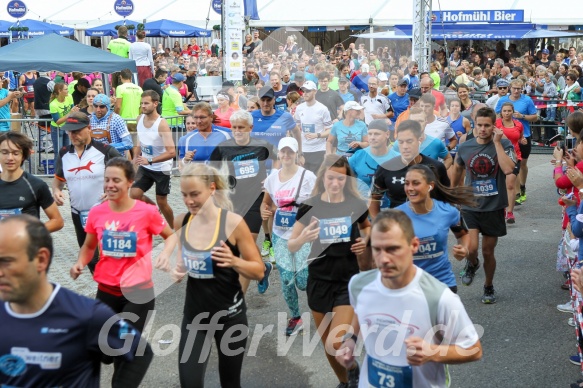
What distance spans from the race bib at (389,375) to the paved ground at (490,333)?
88.3 inches

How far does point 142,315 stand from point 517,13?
22.9 meters

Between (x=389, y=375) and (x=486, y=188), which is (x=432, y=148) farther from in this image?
(x=389, y=375)

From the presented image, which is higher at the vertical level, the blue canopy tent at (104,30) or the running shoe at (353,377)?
the blue canopy tent at (104,30)

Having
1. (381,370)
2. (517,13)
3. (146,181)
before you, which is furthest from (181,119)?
(517,13)

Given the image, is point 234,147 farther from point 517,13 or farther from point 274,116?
point 517,13

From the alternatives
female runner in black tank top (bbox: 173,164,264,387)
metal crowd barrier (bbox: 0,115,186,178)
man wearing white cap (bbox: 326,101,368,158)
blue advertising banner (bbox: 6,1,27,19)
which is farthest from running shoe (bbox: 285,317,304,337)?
blue advertising banner (bbox: 6,1,27,19)

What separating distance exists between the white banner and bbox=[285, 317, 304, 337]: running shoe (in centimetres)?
866

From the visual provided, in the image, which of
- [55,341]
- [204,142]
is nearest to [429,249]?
[55,341]

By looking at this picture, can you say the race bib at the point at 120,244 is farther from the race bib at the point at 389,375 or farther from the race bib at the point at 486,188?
the race bib at the point at 486,188

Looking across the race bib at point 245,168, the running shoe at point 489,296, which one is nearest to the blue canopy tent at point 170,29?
the race bib at point 245,168

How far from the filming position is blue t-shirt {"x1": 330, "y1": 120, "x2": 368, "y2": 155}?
10.5 meters

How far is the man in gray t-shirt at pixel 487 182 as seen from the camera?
8164 mm

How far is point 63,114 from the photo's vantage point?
1470 centimetres

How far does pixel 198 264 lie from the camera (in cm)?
505
